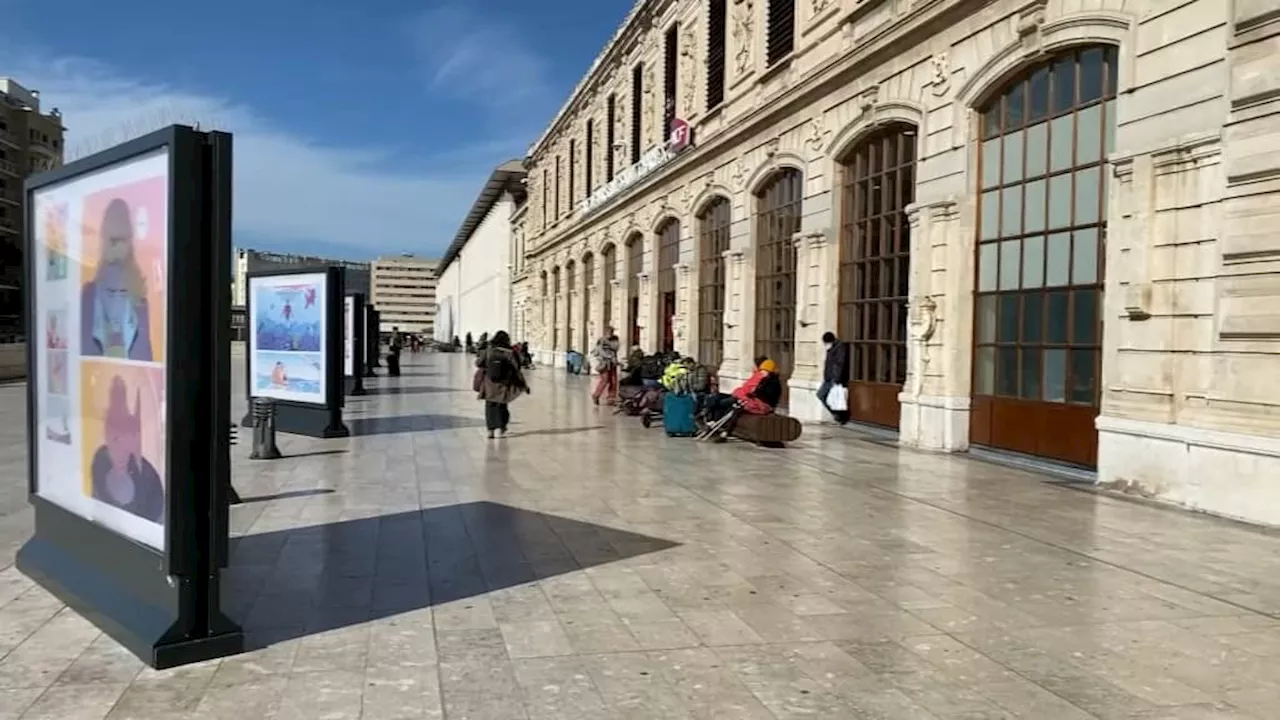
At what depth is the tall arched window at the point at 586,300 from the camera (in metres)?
40.6

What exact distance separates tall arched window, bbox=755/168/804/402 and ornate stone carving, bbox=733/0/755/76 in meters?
3.35

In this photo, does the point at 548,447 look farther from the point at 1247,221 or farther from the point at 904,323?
the point at 1247,221

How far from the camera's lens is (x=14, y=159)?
82500 mm

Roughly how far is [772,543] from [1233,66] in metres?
5.87

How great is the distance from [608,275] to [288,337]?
2405 cm

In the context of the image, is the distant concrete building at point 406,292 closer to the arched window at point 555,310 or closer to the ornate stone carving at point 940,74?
the arched window at point 555,310

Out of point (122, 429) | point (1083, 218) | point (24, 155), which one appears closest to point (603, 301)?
point (1083, 218)

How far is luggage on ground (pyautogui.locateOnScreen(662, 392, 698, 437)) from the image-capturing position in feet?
49.7

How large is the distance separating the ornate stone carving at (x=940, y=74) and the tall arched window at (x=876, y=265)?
46.9 inches

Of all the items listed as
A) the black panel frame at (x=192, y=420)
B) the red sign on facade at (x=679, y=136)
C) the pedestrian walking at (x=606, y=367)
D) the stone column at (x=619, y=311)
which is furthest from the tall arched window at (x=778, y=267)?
the black panel frame at (x=192, y=420)

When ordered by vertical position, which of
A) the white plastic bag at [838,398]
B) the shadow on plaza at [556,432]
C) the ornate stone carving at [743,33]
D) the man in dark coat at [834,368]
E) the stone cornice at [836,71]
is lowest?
the shadow on plaza at [556,432]

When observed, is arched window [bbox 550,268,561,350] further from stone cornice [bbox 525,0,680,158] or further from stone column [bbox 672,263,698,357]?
stone column [bbox 672,263,698,357]

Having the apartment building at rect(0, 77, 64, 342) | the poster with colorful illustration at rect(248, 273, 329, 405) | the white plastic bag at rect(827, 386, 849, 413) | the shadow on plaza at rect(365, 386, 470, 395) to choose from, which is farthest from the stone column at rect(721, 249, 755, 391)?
the apartment building at rect(0, 77, 64, 342)

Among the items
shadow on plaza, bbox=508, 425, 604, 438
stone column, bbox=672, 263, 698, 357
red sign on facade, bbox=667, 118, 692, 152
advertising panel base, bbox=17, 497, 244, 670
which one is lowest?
shadow on plaza, bbox=508, 425, 604, 438
